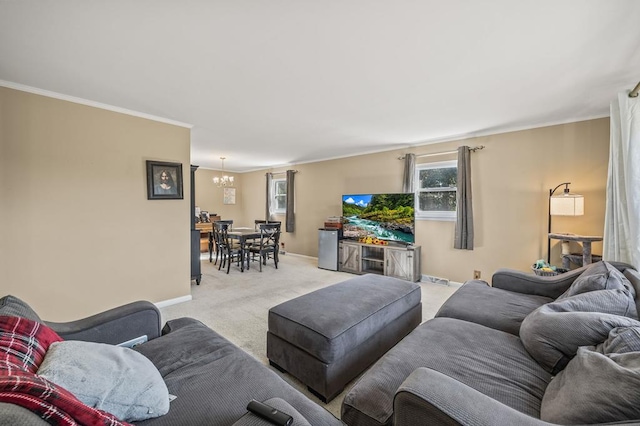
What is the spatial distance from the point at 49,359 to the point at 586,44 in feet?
11.3

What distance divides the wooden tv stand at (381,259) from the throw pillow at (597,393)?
3.56m

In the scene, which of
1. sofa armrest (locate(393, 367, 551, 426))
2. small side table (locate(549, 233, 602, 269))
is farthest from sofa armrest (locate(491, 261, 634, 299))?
sofa armrest (locate(393, 367, 551, 426))

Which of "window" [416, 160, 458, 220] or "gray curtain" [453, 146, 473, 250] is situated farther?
"window" [416, 160, 458, 220]

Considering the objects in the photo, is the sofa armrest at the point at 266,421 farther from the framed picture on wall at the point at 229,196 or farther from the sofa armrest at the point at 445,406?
the framed picture on wall at the point at 229,196

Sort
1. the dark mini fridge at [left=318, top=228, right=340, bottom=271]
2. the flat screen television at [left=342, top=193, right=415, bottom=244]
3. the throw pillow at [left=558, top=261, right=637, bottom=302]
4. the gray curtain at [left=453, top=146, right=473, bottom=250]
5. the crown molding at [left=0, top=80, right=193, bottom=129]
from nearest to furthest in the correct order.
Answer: the throw pillow at [left=558, top=261, right=637, bottom=302] < the crown molding at [left=0, top=80, right=193, bottom=129] < the gray curtain at [left=453, top=146, right=473, bottom=250] < the flat screen television at [left=342, top=193, right=415, bottom=244] < the dark mini fridge at [left=318, top=228, right=340, bottom=271]

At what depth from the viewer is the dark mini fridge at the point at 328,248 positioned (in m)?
5.65

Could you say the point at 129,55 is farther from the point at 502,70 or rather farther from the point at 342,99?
the point at 502,70

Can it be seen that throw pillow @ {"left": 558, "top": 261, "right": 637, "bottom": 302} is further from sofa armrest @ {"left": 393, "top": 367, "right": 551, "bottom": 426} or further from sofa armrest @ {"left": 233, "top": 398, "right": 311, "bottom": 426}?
sofa armrest @ {"left": 233, "top": 398, "right": 311, "bottom": 426}

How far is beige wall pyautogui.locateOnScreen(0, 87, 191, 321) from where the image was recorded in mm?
2645

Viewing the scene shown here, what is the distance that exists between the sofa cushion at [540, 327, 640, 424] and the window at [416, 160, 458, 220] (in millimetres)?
3603

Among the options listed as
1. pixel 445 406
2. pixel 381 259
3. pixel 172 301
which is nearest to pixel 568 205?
pixel 381 259

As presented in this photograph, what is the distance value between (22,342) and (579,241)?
4.53 m

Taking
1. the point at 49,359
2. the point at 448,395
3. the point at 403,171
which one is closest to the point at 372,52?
the point at 448,395

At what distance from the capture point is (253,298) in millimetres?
3875
